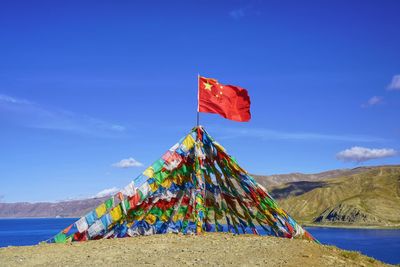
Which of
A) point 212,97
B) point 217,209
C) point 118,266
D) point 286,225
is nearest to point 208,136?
point 212,97

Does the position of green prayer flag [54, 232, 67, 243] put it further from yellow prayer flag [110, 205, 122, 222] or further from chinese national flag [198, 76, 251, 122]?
chinese national flag [198, 76, 251, 122]

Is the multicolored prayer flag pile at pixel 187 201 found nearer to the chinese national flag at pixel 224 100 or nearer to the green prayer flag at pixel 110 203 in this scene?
the green prayer flag at pixel 110 203

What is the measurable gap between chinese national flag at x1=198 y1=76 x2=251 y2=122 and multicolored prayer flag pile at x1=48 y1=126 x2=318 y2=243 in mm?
1799

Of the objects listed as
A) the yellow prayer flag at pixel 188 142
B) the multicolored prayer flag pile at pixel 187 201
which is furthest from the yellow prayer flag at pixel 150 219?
the yellow prayer flag at pixel 188 142

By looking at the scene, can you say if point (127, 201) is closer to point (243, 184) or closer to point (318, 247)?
point (243, 184)

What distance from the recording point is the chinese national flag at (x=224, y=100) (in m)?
32.8

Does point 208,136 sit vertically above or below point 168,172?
above

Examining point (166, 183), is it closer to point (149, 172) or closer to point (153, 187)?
point (153, 187)

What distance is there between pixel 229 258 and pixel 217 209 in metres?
12.2

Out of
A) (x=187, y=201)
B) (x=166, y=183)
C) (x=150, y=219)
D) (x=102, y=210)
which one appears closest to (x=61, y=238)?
(x=102, y=210)

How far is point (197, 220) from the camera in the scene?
30.9 m

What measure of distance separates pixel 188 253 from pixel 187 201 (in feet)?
32.5

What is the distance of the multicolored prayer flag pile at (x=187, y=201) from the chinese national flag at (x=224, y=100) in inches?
70.8

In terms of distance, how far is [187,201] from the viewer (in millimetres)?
33812
